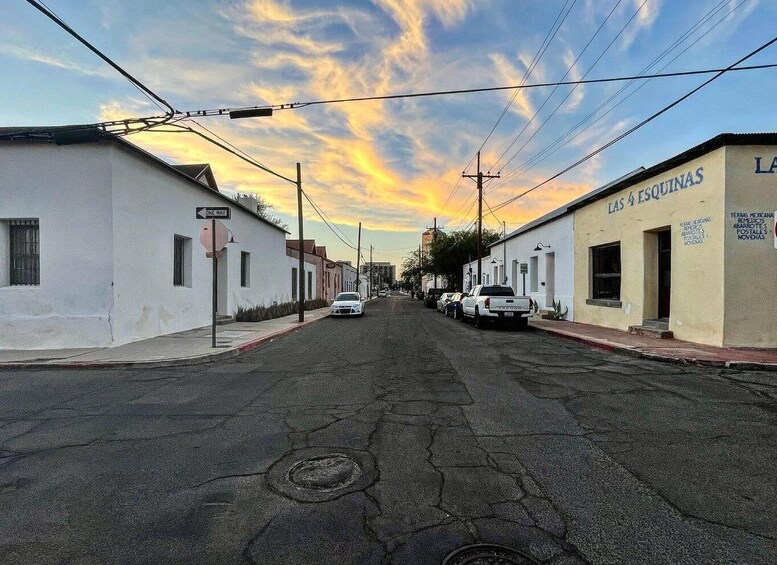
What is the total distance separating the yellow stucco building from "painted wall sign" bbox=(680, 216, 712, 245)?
0.09ft

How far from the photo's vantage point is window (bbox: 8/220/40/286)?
12484 millimetres

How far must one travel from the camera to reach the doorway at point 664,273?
50.3 ft

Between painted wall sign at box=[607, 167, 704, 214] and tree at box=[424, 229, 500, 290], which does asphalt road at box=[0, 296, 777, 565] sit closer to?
painted wall sign at box=[607, 167, 704, 214]

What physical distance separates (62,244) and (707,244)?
663 inches

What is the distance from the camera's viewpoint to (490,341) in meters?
14.6

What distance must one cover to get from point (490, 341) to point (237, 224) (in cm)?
1315

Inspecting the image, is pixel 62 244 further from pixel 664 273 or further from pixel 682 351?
pixel 664 273

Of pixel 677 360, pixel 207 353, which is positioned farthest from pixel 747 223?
pixel 207 353

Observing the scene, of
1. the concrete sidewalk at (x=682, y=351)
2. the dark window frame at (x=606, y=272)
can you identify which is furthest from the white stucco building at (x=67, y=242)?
the dark window frame at (x=606, y=272)

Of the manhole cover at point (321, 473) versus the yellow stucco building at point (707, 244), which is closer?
the manhole cover at point (321, 473)

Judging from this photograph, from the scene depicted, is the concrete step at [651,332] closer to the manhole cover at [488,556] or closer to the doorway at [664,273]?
the doorway at [664,273]

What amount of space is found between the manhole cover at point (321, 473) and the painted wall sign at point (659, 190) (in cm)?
1289

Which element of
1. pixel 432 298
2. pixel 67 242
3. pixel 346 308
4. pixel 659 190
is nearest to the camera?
pixel 67 242

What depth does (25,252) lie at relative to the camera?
41.1 feet
